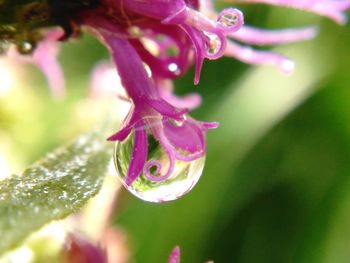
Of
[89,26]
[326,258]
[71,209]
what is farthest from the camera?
[326,258]

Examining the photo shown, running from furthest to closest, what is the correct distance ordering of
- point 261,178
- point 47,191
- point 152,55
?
point 261,178
point 152,55
point 47,191

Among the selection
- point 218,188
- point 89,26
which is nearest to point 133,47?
point 89,26

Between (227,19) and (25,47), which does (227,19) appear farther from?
(25,47)

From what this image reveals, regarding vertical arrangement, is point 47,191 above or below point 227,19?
below

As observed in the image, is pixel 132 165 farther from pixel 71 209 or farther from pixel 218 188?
pixel 218 188

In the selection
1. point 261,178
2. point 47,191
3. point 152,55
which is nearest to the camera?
point 47,191

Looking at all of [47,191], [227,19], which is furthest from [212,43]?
[47,191]

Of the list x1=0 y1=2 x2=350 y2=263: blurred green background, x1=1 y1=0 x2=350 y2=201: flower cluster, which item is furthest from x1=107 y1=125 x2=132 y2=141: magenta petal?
x1=0 y1=2 x2=350 y2=263: blurred green background

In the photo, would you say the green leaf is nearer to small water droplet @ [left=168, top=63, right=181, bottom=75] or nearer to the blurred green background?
small water droplet @ [left=168, top=63, right=181, bottom=75]
